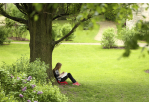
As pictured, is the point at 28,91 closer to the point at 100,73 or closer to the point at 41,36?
the point at 41,36

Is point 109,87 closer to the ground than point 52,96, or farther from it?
closer to the ground

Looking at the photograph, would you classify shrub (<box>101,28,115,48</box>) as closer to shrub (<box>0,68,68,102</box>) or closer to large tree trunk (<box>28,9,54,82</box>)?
large tree trunk (<box>28,9,54,82</box>)

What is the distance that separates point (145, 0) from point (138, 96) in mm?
3251

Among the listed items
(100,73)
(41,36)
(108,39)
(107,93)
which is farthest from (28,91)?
(108,39)

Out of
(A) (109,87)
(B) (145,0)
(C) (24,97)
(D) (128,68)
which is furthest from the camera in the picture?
(D) (128,68)

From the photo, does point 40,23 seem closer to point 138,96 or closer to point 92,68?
point 138,96

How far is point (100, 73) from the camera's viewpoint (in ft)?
34.9

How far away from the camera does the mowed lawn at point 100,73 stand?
21.6 ft

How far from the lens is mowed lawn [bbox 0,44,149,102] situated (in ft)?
21.6

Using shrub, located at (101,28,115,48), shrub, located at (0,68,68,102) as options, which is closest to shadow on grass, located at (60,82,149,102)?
shrub, located at (0,68,68,102)

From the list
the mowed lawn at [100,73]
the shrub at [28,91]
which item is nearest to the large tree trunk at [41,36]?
the mowed lawn at [100,73]

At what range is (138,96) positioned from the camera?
6.62 m

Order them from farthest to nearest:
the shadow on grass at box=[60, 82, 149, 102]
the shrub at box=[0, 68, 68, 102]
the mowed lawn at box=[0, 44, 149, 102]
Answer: the mowed lawn at box=[0, 44, 149, 102] < the shadow on grass at box=[60, 82, 149, 102] < the shrub at box=[0, 68, 68, 102]

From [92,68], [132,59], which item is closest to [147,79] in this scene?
[92,68]
